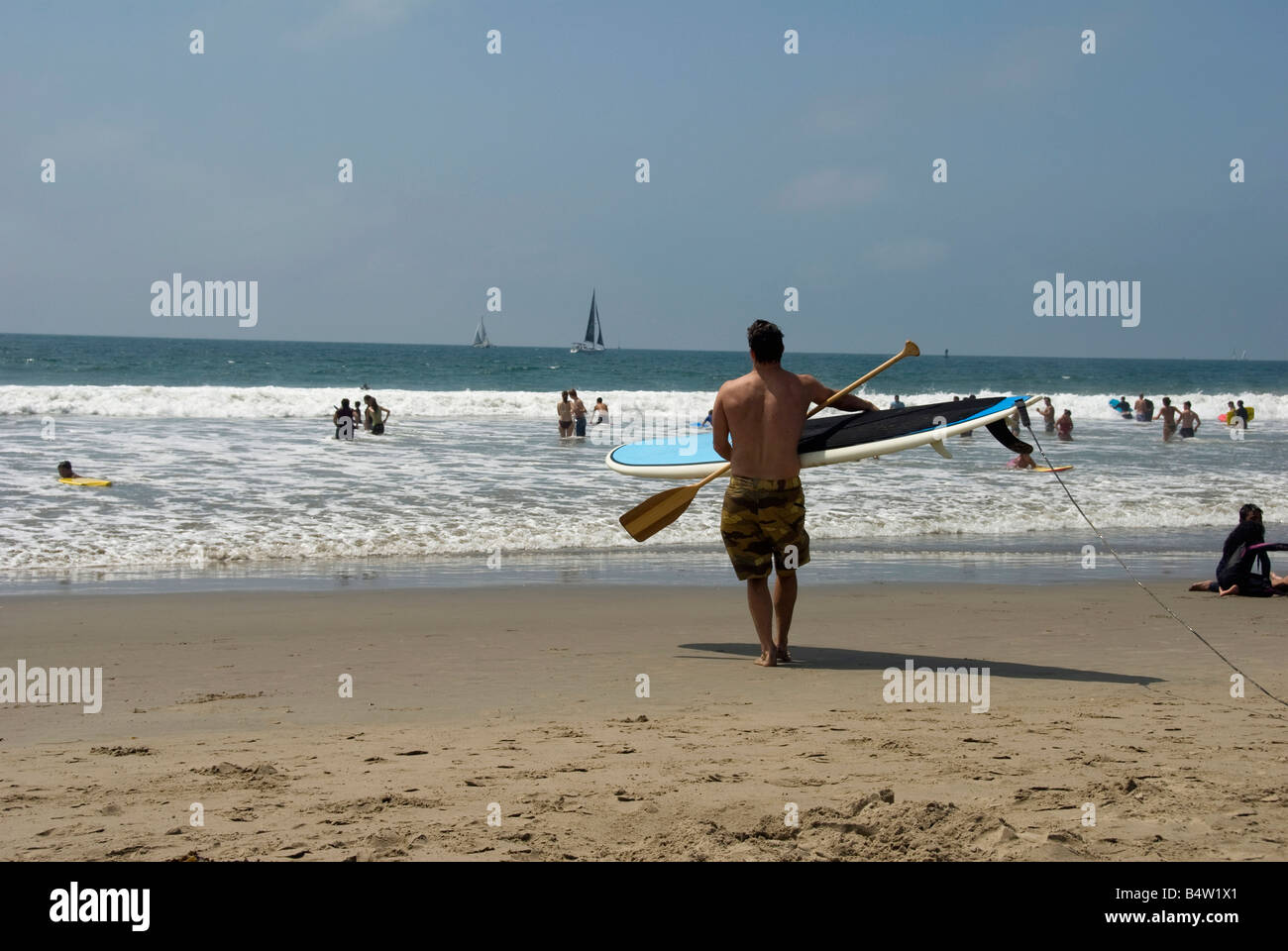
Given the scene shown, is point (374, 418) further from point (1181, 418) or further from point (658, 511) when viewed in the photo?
point (1181, 418)

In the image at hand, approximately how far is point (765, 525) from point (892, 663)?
3.95 feet

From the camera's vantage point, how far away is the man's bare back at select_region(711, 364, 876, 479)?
572 cm

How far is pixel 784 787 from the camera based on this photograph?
12.1 ft

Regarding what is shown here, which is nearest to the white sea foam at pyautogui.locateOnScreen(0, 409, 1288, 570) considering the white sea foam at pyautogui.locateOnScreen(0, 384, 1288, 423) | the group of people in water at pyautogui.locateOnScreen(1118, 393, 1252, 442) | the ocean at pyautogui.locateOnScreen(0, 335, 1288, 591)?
the ocean at pyautogui.locateOnScreen(0, 335, 1288, 591)

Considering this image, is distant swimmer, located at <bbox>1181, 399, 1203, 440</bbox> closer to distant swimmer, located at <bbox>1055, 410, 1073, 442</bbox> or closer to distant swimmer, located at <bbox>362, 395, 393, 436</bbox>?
distant swimmer, located at <bbox>1055, 410, 1073, 442</bbox>

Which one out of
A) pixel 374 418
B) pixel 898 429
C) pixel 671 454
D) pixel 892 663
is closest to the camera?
pixel 892 663

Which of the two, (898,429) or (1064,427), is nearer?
(898,429)

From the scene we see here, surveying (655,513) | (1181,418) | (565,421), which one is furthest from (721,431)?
(1181,418)

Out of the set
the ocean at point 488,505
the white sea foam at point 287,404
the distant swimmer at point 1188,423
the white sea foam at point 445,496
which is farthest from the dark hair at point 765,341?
the white sea foam at point 287,404

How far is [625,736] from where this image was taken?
449 cm

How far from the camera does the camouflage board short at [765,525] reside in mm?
5762

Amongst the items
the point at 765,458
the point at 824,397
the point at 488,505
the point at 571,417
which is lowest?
the point at 488,505

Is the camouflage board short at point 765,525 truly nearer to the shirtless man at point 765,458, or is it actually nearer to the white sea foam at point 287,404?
the shirtless man at point 765,458

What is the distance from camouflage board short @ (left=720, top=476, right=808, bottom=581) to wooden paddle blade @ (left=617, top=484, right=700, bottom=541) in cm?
122
